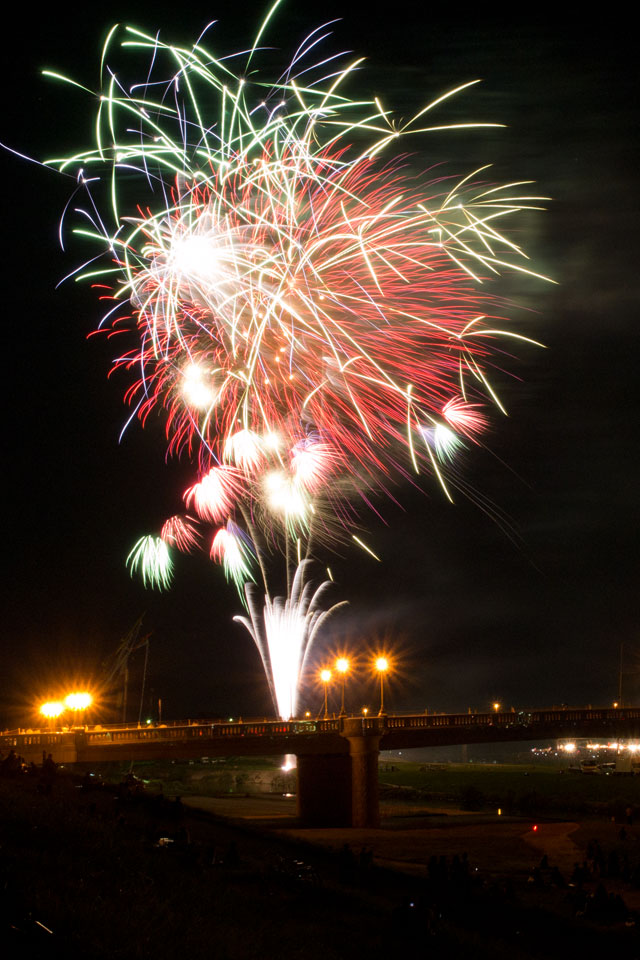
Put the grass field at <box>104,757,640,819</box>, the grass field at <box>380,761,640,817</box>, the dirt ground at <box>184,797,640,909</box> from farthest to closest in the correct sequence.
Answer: the grass field at <box>104,757,640,819</box>
the grass field at <box>380,761,640,817</box>
the dirt ground at <box>184,797,640,909</box>

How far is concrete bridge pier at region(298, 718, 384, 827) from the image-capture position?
52438 mm

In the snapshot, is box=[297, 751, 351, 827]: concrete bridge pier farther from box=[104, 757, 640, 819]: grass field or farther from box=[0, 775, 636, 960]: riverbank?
box=[0, 775, 636, 960]: riverbank

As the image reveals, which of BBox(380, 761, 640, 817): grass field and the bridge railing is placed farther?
BBox(380, 761, 640, 817): grass field

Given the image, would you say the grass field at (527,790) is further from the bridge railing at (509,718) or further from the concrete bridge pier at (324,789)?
the concrete bridge pier at (324,789)

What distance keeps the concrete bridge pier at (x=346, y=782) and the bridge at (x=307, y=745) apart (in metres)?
0.05

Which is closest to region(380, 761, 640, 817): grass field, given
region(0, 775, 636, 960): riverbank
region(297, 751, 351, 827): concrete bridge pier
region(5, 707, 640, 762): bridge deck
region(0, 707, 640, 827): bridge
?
region(5, 707, 640, 762): bridge deck

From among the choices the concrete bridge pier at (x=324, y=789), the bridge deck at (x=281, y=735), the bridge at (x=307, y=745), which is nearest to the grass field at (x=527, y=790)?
the bridge deck at (x=281, y=735)

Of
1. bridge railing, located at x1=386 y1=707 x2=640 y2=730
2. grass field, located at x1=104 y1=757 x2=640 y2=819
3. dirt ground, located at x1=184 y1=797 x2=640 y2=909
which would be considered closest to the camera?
dirt ground, located at x1=184 y1=797 x2=640 y2=909

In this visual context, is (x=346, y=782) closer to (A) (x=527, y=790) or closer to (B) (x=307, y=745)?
(B) (x=307, y=745)

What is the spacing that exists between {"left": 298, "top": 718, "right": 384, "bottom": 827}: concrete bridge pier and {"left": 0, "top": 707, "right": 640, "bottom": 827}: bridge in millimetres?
50

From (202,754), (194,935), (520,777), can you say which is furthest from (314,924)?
(520,777)

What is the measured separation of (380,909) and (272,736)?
113 ft

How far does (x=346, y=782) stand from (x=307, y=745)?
3.23 m

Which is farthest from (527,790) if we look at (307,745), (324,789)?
(307,745)
